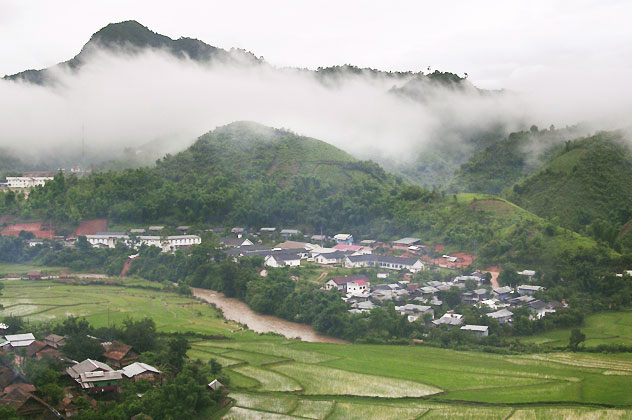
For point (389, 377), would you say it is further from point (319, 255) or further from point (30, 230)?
point (30, 230)

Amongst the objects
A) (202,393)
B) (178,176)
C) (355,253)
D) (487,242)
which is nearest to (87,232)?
(178,176)

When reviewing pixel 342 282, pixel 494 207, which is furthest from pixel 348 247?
pixel 494 207

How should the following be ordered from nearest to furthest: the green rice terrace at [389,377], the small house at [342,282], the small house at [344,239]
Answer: the green rice terrace at [389,377]
the small house at [342,282]
the small house at [344,239]

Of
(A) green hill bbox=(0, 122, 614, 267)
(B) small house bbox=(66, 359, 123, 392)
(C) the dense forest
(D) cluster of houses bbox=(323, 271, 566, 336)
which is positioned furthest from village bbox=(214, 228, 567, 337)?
(B) small house bbox=(66, 359, 123, 392)

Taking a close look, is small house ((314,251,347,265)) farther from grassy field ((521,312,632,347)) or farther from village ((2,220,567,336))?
grassy field ((521,312,632,347))

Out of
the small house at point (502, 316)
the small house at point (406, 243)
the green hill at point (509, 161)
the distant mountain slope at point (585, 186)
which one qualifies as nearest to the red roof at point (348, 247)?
the small house at point (406, 243)

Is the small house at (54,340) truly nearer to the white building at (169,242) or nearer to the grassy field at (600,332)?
the grassy field at (600,332)

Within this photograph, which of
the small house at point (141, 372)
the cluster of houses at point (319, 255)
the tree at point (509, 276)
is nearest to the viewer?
the small house at point (141, 372)
